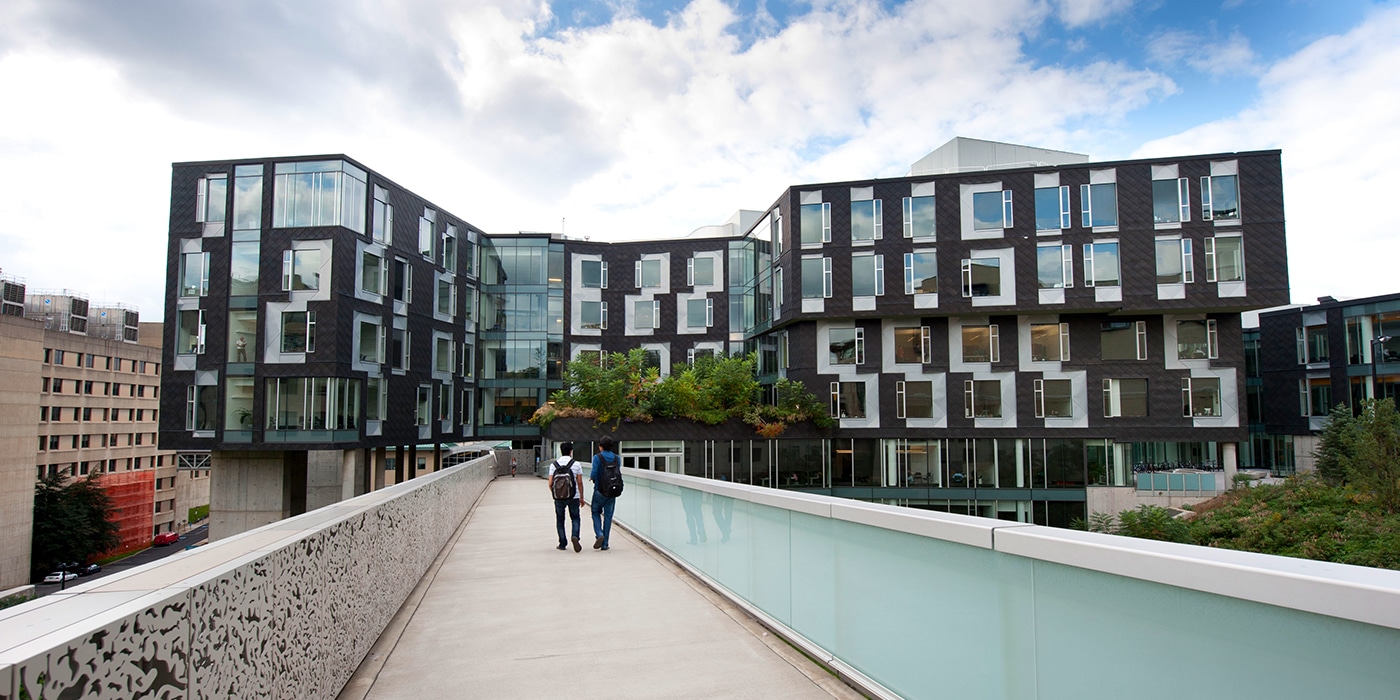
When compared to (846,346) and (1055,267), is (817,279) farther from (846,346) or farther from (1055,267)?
(1055,267)

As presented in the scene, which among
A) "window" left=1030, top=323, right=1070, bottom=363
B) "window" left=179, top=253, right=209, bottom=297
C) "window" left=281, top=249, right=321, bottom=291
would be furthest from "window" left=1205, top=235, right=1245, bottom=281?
"window" left=179, top=253, right=209, bottom=297

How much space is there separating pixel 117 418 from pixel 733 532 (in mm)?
97015

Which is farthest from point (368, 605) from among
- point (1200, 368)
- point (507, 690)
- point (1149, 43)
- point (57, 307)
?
point (57, 307)

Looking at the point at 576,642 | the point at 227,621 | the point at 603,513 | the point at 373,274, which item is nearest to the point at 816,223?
the point at 373,274

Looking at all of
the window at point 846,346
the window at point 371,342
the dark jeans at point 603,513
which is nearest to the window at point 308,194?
the window at point 371,342

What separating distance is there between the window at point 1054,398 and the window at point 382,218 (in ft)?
107

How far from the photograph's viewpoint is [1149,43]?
97.2ft

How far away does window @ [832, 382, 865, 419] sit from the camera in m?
38.4

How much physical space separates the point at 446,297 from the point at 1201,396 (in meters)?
39.8

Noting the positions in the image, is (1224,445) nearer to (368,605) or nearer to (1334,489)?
(1334,489)

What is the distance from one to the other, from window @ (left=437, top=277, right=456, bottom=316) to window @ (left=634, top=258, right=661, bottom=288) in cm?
1118

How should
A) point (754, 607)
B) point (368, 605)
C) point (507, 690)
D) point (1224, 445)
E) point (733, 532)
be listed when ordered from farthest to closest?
point (1224, 445) → point (733, 532) → point (754, 607) → point (368, 605) → point (507, 690)

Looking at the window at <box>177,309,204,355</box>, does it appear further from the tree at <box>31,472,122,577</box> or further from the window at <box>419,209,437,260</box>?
the tree at <box>31,472,122,577</box>

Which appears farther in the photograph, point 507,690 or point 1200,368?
point 1200,368
